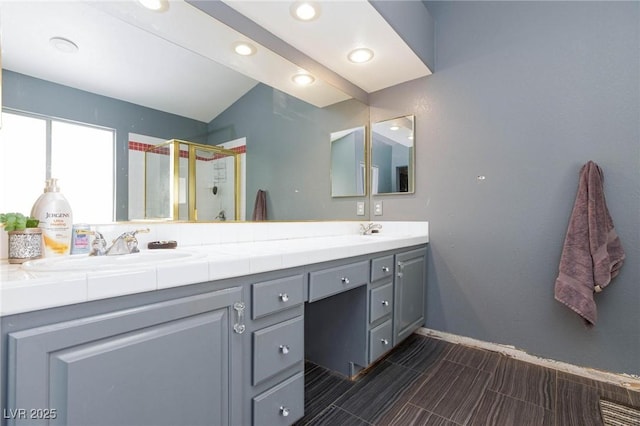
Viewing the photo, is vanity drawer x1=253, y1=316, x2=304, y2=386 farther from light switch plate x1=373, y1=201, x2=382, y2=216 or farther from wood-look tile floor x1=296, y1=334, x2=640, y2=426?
light switch plate x1=373, y1=201, x2=382, y2=216

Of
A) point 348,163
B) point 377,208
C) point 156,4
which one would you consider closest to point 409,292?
point 377,208

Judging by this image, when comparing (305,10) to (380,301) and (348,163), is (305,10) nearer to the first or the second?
(348,163)

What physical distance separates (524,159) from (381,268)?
3.92 ft

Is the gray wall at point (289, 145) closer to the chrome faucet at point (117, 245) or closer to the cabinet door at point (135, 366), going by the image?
the chrome faucet at point (117, 245)

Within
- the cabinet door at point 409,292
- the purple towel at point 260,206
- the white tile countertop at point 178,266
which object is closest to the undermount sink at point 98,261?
the white tile countertop at point 178,266

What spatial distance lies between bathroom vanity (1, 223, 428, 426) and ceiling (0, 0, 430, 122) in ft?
2.86

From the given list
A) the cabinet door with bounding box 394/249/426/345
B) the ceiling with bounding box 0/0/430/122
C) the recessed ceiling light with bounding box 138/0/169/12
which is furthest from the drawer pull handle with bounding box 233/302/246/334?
the recessed ceiling light with bounding box 138/0/169/12

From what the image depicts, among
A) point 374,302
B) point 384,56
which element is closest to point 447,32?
point 384,56

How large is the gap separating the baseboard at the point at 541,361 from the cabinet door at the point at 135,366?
1788 mm

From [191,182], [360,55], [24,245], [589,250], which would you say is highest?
[360,55]

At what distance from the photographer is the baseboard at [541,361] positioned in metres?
1.66

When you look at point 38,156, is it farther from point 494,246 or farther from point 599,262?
point 599,262

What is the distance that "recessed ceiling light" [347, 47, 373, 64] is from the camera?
78.9 inches

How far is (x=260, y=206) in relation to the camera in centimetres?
188
